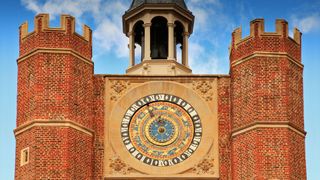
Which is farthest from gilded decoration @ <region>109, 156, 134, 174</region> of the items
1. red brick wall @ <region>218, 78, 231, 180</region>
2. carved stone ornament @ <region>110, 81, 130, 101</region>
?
red brick wall @ <region>218, 78, 231, 180</region>

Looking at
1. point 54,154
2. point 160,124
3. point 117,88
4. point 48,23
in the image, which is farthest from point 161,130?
point 48,23

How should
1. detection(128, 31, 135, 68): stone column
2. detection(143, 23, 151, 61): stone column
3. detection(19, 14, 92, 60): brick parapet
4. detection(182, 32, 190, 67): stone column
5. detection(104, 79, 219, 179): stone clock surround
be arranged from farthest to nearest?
detection(182, 32, 190, 67): stone column → detection(128, 31, 135, 68): stone column → detection(143, 23, 151, 61): stone column → detection(19, 14, 92, 60): brick parapet → detection(104, 79, 219, 179): stone clock surround

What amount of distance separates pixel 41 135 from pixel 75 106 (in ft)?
5.42

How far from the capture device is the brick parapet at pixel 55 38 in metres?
45.4

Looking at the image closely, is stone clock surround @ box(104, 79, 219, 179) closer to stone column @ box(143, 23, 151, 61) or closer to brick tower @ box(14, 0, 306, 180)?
brick tower @ box(14, 0, 306, 180)

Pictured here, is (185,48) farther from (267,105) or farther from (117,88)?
(267,105)

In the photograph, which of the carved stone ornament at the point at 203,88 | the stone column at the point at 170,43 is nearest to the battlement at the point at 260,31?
the carved stone ornament at the point at 203,88

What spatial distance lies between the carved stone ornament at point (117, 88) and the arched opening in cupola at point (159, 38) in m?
2.94

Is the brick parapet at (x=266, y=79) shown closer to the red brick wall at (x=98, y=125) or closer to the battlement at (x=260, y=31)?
the battlement at (x=260, y=31)

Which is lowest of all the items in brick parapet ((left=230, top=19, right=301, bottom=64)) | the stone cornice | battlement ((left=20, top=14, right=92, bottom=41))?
the stone cornice

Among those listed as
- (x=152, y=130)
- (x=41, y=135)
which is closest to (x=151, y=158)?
(x=152, y=130)

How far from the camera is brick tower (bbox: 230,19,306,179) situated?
4381 cm

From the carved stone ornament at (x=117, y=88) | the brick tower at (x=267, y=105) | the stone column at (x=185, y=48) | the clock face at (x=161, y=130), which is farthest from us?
the stone column at (x=185, y=48)

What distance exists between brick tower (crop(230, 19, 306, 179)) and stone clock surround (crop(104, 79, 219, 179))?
2.68ft
